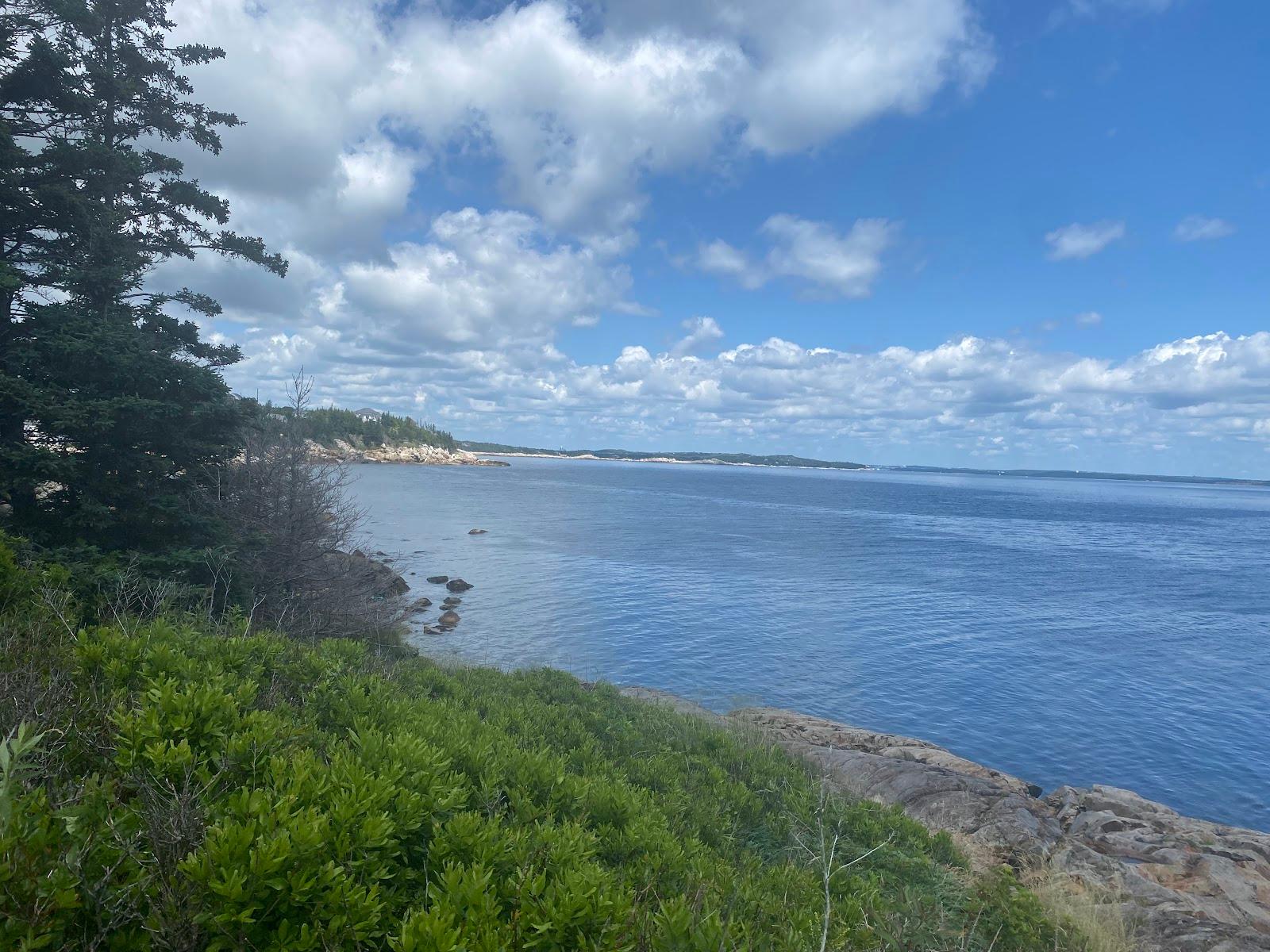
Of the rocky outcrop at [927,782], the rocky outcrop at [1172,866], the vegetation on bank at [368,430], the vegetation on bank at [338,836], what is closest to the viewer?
the vegetation on bank at [338,836]

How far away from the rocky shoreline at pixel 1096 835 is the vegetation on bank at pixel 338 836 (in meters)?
3.32

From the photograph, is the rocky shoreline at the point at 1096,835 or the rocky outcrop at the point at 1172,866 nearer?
the rocky outcrop at the point at 1172,866

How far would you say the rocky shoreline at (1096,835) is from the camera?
872cm

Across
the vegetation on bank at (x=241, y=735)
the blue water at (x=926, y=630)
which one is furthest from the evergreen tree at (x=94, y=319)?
the blue water at (x=926, y=630)

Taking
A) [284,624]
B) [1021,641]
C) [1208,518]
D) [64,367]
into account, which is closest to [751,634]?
[1021,641]

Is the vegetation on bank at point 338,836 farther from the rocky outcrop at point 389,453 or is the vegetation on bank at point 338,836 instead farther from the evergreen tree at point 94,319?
the rocky outcrop at point 389,453

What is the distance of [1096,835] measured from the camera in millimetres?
12461

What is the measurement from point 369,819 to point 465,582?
34.4 m

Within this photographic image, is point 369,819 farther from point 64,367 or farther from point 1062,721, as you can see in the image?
point 1062,721

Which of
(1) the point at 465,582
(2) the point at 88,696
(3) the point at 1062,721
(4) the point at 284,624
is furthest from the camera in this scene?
(1) the point at 465,582

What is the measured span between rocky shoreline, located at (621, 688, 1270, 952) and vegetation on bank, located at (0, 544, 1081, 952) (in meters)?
3.32

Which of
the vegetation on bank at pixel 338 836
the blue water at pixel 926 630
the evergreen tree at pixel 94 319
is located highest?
the evergreen tree at pixel 94 319

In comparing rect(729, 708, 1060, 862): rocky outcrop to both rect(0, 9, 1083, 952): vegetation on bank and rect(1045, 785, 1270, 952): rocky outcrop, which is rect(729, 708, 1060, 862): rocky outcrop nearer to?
rect(1045, 785, 1270, 952): rocky outcrop

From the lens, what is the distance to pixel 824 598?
3731 cm
